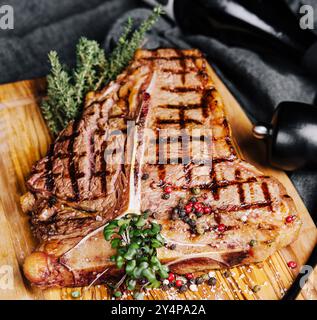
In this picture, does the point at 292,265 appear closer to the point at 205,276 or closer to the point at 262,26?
the point at 205,276

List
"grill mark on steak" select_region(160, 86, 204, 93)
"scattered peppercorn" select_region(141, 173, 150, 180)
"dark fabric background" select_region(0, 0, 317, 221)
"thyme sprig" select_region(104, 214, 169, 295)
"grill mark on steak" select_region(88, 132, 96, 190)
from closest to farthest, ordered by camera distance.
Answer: "thyme sprig" select_region(104, 214, 169, 295), "scattered peppercorn" select_region(141, 173, 150, 180), "grill mark on steak" select_region(88, 132, 96, 190), "grill mark on steak" select_region(160, 86, 204, 93), "dark fabric background" select_region(0, 0, 317, 221)

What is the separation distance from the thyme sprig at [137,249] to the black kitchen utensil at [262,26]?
2267 millimetres

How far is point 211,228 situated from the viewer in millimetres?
2986

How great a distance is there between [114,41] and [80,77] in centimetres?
83

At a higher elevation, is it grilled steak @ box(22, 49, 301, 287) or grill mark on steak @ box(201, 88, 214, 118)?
grill mark on steak @ box(201, 88, 214, 118)

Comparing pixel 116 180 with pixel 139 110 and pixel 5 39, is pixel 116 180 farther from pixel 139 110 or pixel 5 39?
pixel 5 39

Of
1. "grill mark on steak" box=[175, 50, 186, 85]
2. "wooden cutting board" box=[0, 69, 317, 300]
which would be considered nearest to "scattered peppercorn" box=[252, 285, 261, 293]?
"wooden cutting board" box=[0, 69, 317, 300]

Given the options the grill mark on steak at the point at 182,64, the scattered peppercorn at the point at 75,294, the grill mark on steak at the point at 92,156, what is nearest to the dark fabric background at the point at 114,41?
the grill mark on steak at the point at 182,64

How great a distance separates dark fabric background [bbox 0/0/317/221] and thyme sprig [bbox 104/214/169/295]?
1.43m

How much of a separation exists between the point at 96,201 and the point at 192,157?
2.18 ft

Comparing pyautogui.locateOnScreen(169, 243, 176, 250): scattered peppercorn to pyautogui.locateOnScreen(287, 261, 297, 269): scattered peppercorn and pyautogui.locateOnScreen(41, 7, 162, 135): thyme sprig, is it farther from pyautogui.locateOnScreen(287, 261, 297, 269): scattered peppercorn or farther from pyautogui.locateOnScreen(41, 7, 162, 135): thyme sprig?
pyautogui.locateOnScreen(41, 7, 162, 135): thyme sprig

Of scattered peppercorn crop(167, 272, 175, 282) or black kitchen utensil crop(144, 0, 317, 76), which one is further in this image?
black kitchen utensil crop(144, 0, 317, 76)

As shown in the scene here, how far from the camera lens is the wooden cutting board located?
301 cm

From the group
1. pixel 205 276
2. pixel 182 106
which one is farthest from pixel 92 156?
pixel 205 276
